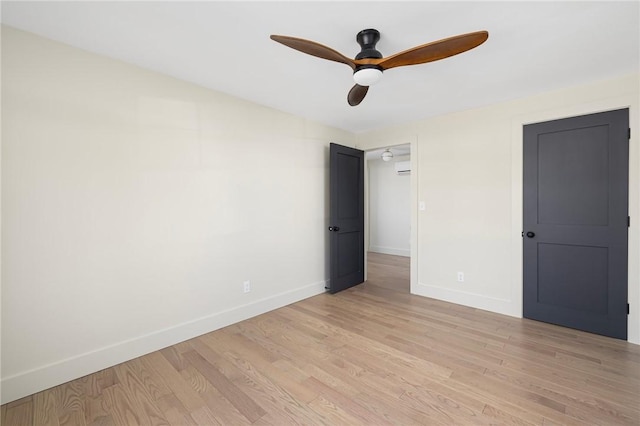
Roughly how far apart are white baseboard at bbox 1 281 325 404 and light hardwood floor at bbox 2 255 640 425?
0.23 feet

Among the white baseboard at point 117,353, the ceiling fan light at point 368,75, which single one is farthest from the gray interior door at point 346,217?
the ceiling fan light at point 368,75

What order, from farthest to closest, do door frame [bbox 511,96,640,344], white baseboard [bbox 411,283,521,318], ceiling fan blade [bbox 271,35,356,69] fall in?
1. white baseboard [bbox 411,283,521,318]
2. door frame [bbox 511,96,640,344]
3. ceiling fan blade [bbox 271,35,356,69]

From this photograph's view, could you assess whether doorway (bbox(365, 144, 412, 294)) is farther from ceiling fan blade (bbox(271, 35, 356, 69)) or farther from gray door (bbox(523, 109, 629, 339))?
ceiling fan blade (bbox(271, 35, 356, 69))

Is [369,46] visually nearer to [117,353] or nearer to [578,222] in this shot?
[578,222]

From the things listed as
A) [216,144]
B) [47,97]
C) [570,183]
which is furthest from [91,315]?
[570,183]

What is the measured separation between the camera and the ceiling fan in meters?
1.56

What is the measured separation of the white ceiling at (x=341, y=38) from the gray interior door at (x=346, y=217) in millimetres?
1332

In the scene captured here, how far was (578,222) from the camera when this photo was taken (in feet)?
8.96

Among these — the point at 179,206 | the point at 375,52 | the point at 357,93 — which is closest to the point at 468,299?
the point at 357,93

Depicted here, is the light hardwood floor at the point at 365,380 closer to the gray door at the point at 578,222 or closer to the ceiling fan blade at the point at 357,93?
the gray door at the point at 578,222

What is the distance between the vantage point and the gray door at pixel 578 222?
2.54m

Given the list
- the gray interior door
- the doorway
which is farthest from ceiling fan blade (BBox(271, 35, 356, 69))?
the doorway

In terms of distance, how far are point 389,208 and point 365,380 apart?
18.0 feet

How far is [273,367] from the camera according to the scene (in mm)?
2145
